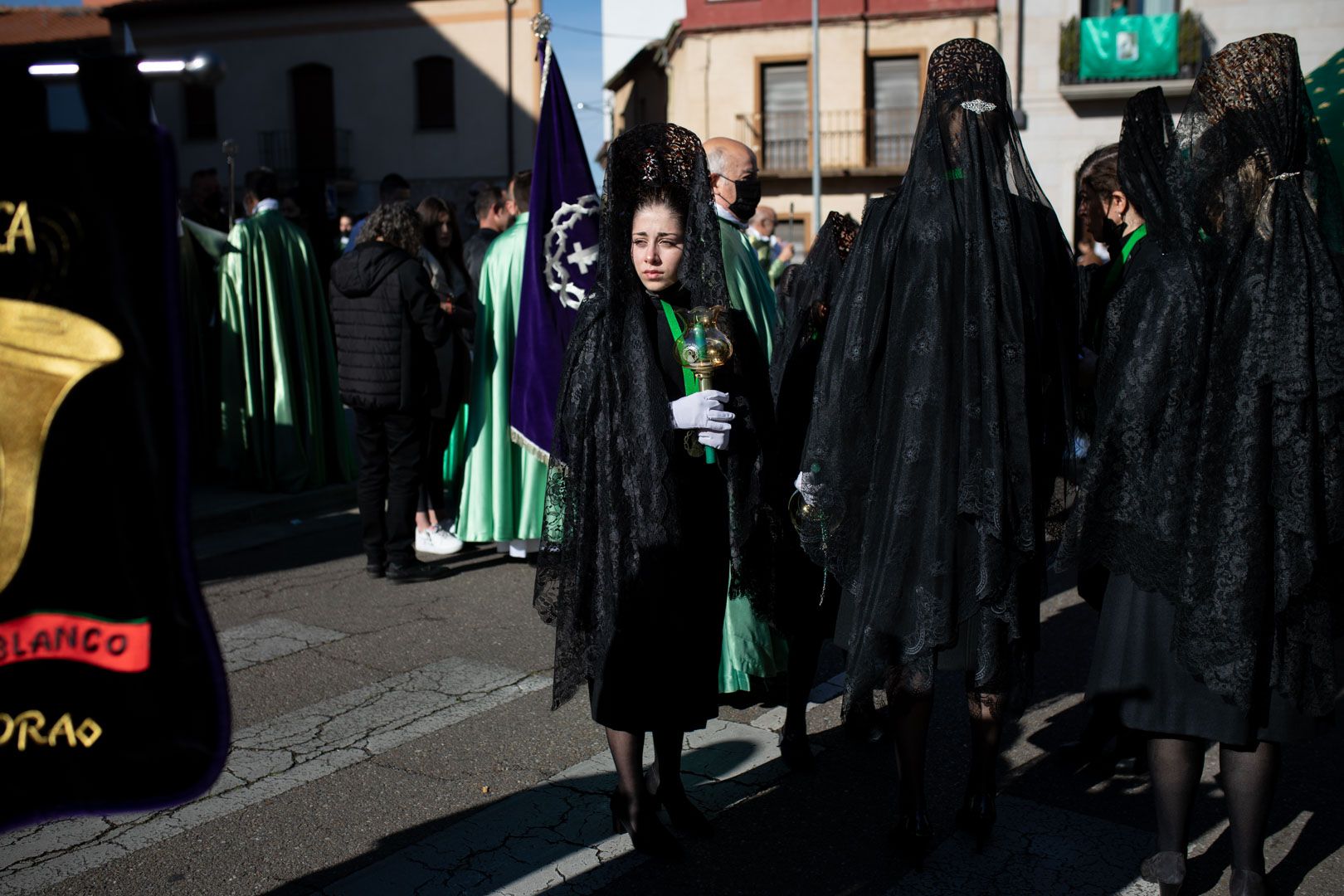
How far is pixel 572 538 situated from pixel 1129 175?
1.77m

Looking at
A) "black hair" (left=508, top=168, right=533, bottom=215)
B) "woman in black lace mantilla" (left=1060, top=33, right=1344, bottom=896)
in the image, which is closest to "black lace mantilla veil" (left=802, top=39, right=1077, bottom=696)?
"woman in black lace mantilla" (left=1060, top=33, right=1344, bottom=896)

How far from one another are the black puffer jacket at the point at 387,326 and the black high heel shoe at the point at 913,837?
3.74 meters

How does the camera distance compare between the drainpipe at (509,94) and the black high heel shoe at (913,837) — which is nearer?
the black high heel shoe at (913,837)

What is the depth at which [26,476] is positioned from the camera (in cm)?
172

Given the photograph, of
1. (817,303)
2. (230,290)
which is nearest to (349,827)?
(817,303)

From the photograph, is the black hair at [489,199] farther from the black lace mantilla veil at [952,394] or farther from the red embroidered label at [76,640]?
the red embroidered label at [76,640]

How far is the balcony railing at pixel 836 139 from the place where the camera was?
94.2 ft

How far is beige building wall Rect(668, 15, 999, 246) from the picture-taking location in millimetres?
28359

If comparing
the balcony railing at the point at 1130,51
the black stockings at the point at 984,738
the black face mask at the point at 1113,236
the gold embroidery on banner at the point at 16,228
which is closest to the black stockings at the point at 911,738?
the black stockings at the point at 984,738

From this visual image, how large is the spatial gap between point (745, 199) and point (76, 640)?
316 cm

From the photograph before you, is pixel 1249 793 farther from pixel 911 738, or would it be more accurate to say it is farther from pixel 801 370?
pixel 801 370

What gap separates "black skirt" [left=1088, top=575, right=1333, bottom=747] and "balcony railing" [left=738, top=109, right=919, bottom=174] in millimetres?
26081

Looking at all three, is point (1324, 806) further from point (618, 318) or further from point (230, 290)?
point (230, 290)

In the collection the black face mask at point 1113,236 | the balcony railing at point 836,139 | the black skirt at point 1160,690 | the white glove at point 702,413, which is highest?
the balcony railing at point 836,139
